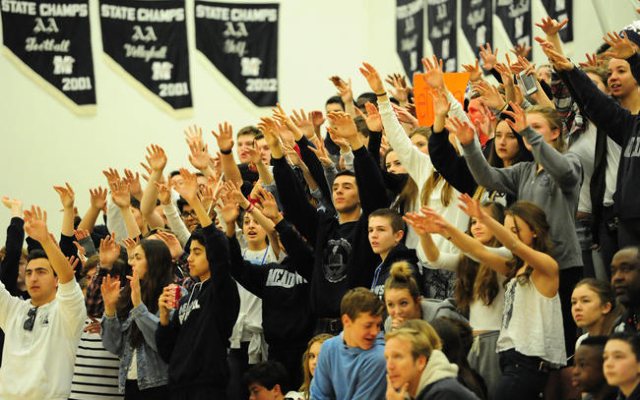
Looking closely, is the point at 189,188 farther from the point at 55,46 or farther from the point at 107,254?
the point at 55,46

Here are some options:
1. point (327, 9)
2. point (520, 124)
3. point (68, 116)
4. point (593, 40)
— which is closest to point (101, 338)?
point (520, 124)

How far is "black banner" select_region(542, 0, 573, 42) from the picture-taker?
26.9ft

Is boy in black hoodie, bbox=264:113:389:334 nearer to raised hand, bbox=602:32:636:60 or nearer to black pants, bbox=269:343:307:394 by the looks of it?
black pants, bbox=269:343:307:394

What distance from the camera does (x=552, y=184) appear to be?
4426 millimetres

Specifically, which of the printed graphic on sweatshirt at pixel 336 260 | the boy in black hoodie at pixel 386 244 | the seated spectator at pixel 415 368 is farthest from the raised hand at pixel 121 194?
the seated spectator at pixel 415 368

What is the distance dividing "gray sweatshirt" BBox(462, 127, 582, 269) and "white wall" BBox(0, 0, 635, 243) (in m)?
5.31

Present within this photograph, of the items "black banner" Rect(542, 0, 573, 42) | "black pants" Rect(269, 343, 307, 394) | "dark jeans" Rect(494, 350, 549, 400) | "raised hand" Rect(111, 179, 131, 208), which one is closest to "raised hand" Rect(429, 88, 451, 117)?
"dark jeans" Rect(494, 350, 549, 400)

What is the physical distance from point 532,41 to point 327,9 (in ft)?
13.3

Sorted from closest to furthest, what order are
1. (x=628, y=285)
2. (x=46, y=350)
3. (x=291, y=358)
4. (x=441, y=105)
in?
(x=628, y=285) → (x=441, y=105) → (x=291, y=358) → (x=46, y=350)

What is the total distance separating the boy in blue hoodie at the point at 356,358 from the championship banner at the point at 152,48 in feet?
24.6

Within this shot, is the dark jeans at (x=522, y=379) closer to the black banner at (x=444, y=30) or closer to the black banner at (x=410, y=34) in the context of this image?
the black banner at (x=444, y=30)

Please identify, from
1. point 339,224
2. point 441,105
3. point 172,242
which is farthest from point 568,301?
point 172,242

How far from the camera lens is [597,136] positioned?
501cm

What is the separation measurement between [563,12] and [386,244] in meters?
4.38
